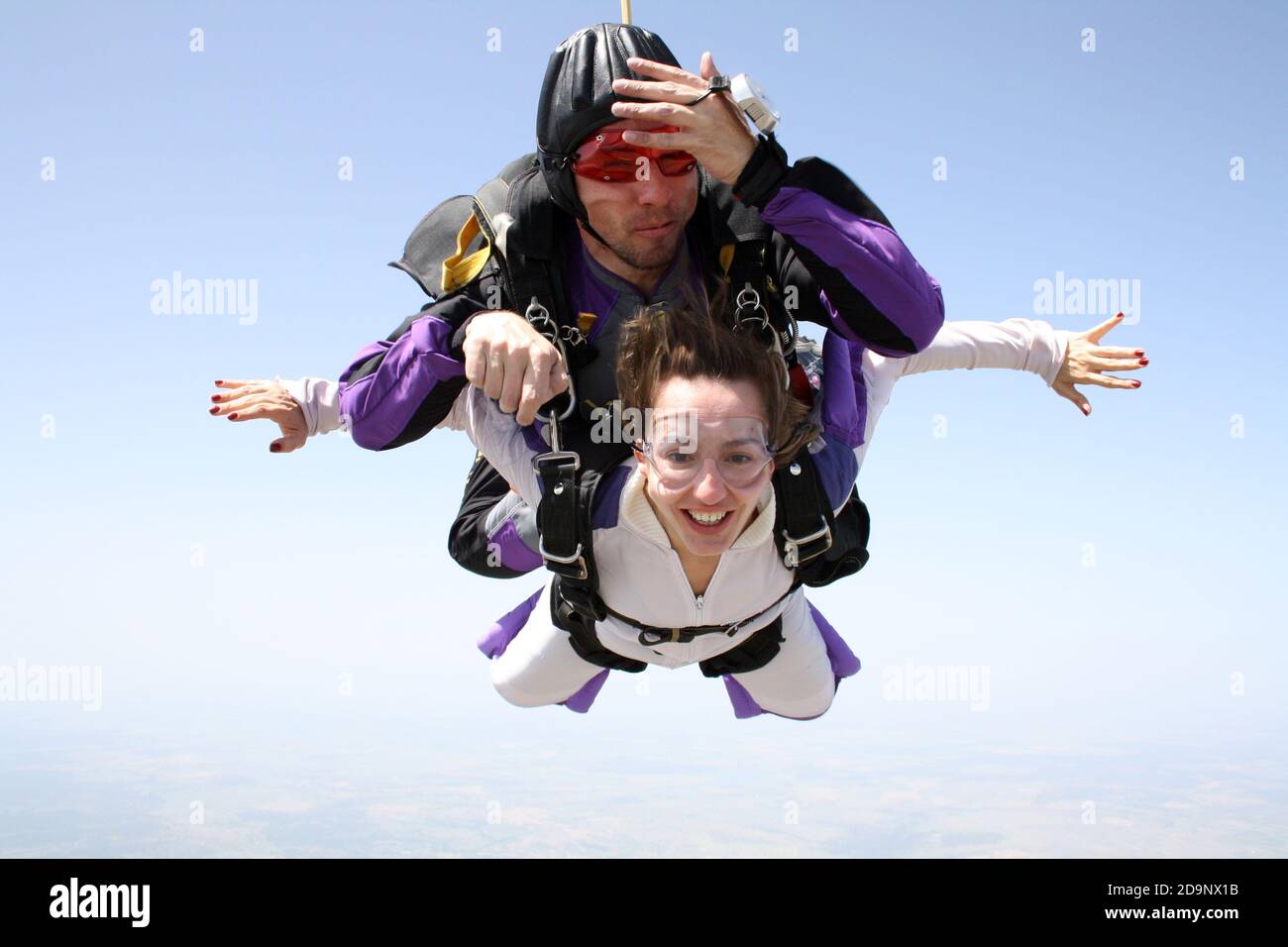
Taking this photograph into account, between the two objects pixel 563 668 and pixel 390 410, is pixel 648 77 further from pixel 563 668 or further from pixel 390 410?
pixel 563 668

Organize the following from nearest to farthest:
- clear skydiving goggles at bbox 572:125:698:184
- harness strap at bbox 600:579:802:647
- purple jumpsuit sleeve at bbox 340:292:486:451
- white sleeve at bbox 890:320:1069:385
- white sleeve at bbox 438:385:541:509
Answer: purple jumpsuit sleeve at bbox 340:292:486:451 < clear skydiving goggles at bbox 572:125:698:184 < white sleeve at bbox 438:385:541:509 < harness strap at bbox 600:579:802:647 < white sleeve at bbox 890:320:1069:385

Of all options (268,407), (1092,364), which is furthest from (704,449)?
(1092,364)

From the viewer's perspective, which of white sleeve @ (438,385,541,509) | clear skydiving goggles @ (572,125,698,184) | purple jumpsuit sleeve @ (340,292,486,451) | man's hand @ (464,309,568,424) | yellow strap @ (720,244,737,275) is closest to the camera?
man's hand @ (464,309,568,424)

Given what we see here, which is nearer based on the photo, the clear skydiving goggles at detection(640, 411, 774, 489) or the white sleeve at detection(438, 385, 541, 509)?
the clear skydiving goggles at detection(640, 411, 774, 489)

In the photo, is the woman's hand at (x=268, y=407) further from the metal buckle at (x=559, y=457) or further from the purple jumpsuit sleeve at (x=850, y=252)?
the purple jumpsuit sleeve at (x=850, y=252)

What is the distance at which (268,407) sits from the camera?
2.91 m

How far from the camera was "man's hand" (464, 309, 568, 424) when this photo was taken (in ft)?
8.09

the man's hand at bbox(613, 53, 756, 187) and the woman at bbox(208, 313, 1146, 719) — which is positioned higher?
the man's hand at bbox(613, 53, 756, 187)

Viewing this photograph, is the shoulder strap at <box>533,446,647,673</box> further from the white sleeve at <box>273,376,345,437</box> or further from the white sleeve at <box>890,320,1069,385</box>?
the white sleeve at <box>890,320,1069,385</box>

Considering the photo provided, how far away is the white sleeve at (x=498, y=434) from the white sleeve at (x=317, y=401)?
0.29m

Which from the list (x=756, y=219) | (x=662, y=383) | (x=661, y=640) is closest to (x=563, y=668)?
(x=661, y=640)

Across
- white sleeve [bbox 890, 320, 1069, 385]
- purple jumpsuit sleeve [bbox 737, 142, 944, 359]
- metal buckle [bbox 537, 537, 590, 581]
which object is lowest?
metal buckle [bbox 537, 537, 590, 581]

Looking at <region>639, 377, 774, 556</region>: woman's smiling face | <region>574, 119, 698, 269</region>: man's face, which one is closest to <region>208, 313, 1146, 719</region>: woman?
<region>639, 377, 774, 556</region>: woman's smiling face

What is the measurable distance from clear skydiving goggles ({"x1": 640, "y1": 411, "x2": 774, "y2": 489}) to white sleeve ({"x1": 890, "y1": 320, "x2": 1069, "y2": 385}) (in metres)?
0.75
